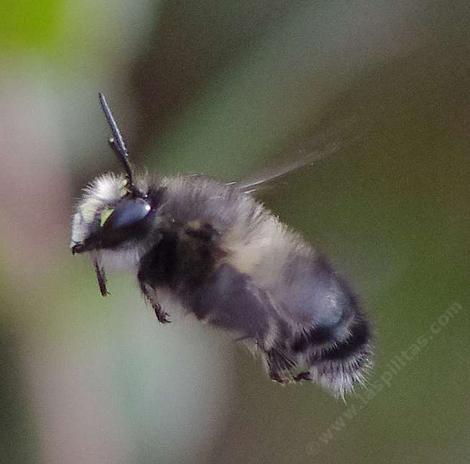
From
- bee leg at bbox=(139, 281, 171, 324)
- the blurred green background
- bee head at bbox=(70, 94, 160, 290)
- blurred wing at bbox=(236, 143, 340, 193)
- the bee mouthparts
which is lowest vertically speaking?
the blurred green background

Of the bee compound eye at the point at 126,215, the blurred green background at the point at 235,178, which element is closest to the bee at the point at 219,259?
the bee compound eye at the point at 126,215

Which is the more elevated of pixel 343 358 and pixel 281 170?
pixel 281 170

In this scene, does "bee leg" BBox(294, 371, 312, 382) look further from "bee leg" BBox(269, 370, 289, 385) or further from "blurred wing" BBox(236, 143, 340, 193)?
"blurred wing" BBox(236, 143, 340, 193)

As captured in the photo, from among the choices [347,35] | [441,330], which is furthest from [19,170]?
[441,330]

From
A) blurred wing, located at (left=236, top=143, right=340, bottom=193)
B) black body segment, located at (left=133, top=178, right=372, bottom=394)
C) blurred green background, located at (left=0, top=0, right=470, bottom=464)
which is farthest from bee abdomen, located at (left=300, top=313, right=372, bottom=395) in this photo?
blurred green background, located at (left=0, top=0, right=470, bottom=464)

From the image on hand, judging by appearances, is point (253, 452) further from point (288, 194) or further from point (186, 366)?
point (288, 194)

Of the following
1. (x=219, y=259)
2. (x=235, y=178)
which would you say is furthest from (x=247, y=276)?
(x=235, y=178)

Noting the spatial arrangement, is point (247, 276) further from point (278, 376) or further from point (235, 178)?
point (235, 178)

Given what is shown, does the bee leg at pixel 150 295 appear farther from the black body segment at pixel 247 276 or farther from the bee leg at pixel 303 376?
the bee leg at pixel 303 376
